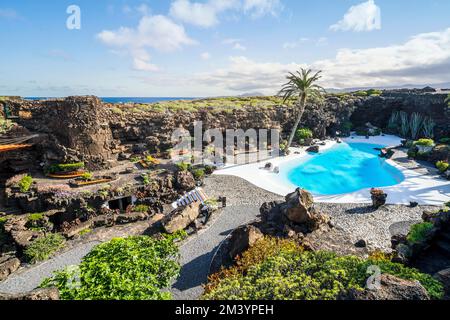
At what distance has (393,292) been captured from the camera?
5.77 metres

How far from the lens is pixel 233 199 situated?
20641mm

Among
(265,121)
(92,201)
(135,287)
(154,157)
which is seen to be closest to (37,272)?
(92,201)

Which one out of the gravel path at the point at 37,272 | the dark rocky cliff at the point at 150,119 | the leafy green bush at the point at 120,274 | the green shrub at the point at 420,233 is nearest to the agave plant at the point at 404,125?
the dark rocky cliff at the point at 150,119

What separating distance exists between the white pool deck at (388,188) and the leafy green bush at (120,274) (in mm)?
15166

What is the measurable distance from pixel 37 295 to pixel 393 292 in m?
7.74

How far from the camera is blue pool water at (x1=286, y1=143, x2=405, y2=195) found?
25938 millimetres

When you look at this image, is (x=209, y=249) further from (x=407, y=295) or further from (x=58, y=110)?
(x=58, y=110)

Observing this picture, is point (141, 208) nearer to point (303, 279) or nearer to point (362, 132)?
point (303, 279)

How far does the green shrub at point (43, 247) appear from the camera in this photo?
541 inches

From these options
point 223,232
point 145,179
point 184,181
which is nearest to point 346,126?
point 184,181

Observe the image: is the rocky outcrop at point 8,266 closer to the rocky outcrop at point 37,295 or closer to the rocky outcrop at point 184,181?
the rocky outcrop at point 37,295

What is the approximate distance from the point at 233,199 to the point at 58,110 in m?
18.7

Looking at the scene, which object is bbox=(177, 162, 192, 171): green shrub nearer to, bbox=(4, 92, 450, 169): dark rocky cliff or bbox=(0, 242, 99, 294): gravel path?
bbox=(4, 92, 450, 169): dark rocky cliff

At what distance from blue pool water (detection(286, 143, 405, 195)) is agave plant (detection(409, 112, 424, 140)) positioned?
6992 mm
